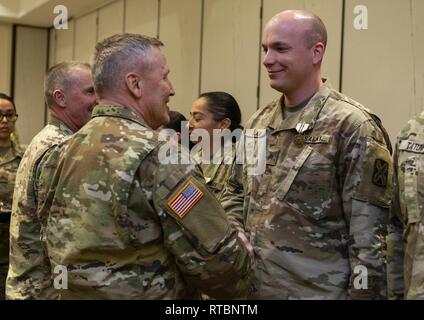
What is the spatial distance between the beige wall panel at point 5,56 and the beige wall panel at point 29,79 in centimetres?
10

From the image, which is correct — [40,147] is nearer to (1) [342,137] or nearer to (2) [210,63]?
(1) [342,137]

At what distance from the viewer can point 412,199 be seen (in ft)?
6.08

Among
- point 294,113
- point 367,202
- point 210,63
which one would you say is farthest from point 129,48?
point 210,63

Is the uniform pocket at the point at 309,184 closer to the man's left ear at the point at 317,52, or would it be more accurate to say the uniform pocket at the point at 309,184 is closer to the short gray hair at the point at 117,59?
the man's left ear at the point at 317,52

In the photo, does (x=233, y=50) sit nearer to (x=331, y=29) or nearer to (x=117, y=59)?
(x=331, y=29)

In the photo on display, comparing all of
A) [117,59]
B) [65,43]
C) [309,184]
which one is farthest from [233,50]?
[65,43]

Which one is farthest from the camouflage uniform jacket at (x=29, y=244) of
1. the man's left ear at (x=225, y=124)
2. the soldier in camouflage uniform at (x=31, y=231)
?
the man's left ear at (x=225, y=124)

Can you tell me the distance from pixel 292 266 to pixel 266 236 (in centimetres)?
15

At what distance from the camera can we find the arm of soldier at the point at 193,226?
5.32 feet

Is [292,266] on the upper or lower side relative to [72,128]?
lower

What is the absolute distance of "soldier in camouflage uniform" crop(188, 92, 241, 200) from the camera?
3447 mm

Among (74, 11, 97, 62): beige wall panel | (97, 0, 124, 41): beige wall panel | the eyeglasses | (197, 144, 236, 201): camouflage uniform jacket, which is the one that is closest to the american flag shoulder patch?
(197, 144, 236, 201): camouflage uniform jacket

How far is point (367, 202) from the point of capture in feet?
6.53

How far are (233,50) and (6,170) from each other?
2030mm
